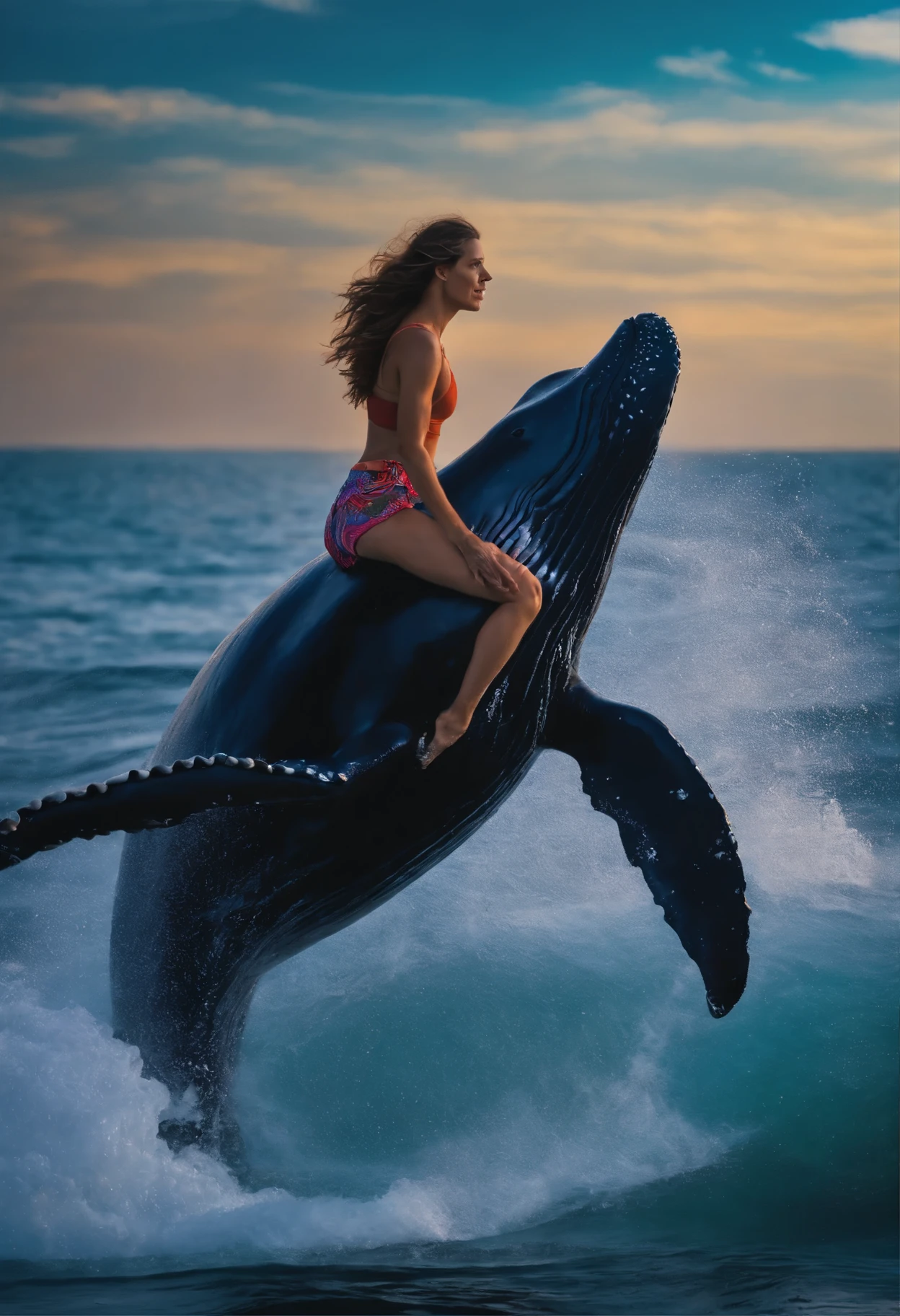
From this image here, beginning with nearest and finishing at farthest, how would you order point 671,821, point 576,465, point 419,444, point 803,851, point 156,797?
point 156,797, point 419,444, point 576,465, point 671,821, point 803,851

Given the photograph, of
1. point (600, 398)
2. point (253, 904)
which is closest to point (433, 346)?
point (600, 398)

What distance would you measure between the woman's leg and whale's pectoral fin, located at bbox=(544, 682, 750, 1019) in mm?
1085

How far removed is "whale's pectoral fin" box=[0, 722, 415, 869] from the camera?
6.75m

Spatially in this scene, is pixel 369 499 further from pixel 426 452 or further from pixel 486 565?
pixel 486 565

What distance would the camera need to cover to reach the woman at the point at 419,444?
7762 millimetres

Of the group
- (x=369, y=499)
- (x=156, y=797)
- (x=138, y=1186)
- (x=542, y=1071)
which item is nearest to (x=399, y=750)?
(x=369, y=499)

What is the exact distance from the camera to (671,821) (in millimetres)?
8977

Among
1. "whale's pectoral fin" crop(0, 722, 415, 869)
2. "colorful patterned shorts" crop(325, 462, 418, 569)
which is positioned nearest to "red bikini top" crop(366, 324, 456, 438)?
"colorful patterned shorts" crop(325, 462, 418, 569)

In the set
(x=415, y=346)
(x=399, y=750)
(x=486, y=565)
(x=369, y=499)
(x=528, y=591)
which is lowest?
(x=399, y=750)

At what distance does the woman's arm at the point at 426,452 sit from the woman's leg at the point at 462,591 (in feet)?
0.20

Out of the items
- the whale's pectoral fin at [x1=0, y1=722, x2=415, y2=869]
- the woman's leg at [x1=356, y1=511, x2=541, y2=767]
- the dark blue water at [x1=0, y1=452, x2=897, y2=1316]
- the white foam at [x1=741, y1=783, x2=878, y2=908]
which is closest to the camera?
the whale's pectoral fin at [x1=0, y1=722, x2=415, y2=869]

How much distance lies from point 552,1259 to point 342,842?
305cm

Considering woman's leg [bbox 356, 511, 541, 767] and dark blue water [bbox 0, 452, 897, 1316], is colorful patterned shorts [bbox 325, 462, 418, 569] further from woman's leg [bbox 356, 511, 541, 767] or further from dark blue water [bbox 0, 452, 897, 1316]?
dark blue water [bbox 0, 452, 897, 1316]

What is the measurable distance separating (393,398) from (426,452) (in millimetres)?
396
